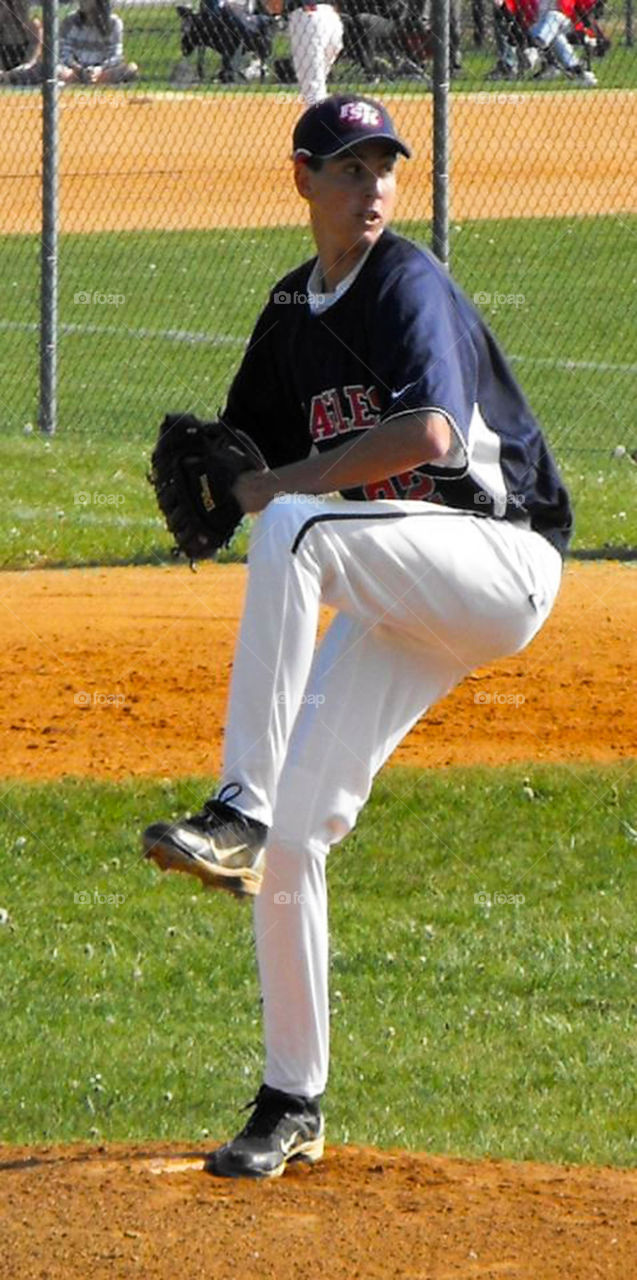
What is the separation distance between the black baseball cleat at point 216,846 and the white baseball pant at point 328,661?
39 millimetres

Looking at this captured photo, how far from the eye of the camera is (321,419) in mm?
4695

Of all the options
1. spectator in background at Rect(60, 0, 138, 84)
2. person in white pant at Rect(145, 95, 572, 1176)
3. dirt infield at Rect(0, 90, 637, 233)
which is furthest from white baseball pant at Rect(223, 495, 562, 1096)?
spectator in background at Rect(60, 0, 138, 84)

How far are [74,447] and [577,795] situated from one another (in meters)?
5.42

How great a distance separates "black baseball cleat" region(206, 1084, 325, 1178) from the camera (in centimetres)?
461

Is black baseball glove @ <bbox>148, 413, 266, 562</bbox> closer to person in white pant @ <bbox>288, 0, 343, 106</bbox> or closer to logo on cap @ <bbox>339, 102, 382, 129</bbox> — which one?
logo on cap @ <bbox>339, 102, 382, 129</bbox>

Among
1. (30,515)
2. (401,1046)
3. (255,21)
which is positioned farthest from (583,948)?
(255,21)

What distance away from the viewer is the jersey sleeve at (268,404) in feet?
15.9

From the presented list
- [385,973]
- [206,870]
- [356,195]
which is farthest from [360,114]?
[385,973]

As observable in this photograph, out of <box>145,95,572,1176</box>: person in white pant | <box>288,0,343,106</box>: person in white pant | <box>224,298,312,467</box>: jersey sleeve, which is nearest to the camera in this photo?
<box>145,95,572,1176</box>: person in white pant

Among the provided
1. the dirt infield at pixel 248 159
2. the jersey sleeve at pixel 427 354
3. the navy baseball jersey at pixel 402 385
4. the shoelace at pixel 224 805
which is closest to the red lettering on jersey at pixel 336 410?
the navy baseball jersey at pixel 402 385

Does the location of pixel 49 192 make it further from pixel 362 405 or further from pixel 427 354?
pixel 427 354

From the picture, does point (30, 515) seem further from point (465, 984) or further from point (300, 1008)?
point (300, 1008)

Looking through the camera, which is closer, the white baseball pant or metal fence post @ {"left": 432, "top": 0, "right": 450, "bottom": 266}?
the white baseball pant

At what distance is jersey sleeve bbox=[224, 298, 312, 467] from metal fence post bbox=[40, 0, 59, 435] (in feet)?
23.3
